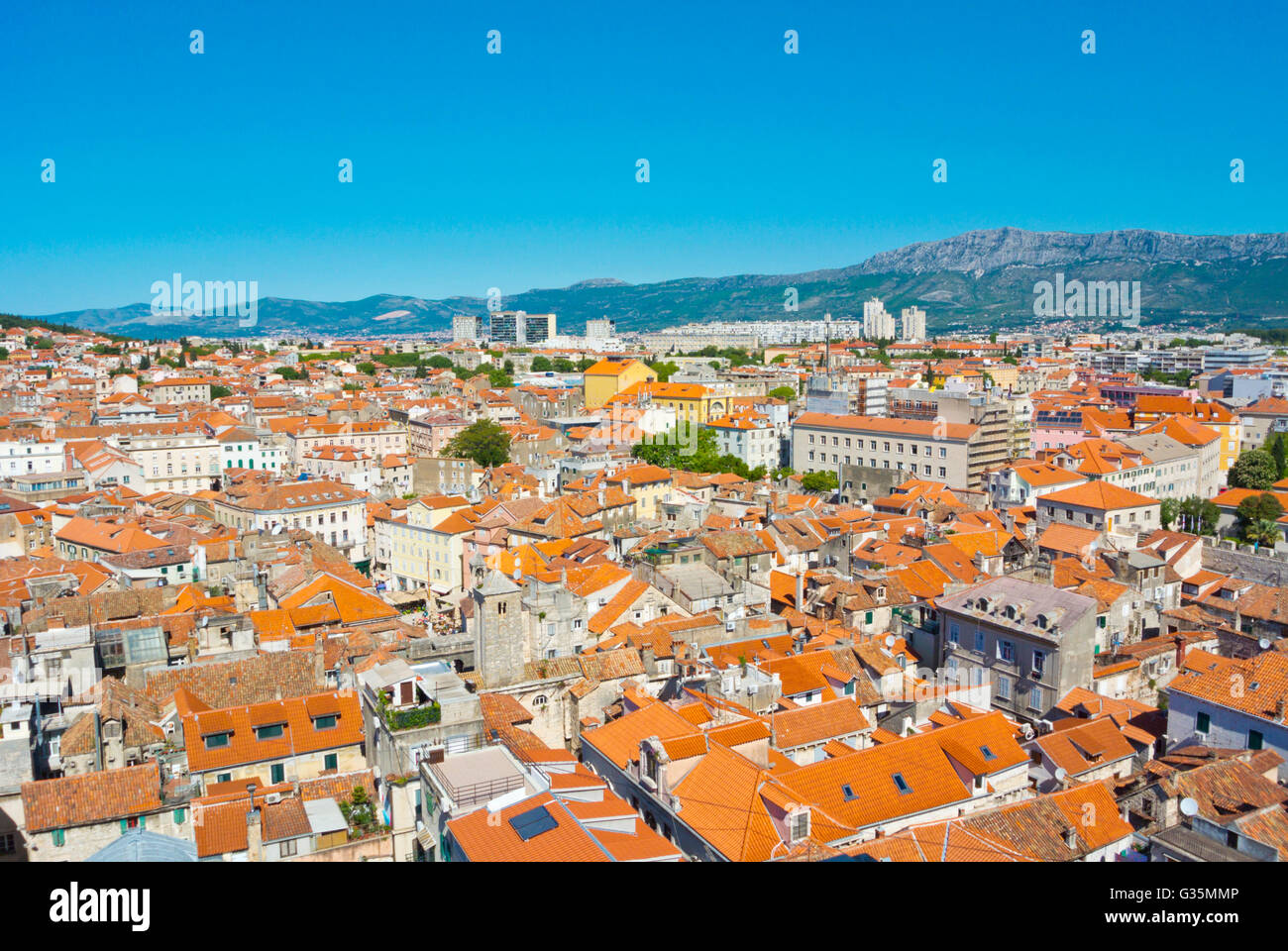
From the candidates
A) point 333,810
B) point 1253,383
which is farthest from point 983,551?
point 1253,383

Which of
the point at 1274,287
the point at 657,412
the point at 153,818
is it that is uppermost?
the point at 1274,287

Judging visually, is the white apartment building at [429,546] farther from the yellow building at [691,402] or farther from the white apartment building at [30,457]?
the yellow building at [691,402]

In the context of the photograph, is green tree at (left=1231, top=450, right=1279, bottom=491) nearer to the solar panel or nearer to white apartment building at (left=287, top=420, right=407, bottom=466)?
white apartment building at (left=287, top=420, right=407, bottom=466)

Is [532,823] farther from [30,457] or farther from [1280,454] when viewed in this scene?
[1280,454]

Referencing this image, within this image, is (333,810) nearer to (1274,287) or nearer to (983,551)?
(983,551)

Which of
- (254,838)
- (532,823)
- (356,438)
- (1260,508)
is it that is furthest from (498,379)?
(532,823)

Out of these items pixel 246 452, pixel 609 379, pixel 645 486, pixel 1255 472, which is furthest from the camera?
pixel 609 379

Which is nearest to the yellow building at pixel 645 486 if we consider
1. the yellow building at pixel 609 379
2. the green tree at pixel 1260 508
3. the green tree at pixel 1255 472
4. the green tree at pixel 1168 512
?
→ the green tree at pixel 1168 512
